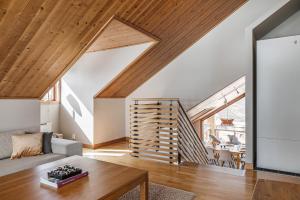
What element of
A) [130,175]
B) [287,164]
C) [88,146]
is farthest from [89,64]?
[287,164]

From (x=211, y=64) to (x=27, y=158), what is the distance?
4.18 metres

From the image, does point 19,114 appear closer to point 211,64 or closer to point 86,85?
point 86,85

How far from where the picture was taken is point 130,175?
230 centimetres

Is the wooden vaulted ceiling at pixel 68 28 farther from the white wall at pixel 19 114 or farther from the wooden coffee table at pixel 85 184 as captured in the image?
the wooden coffee table at pixel 85 184

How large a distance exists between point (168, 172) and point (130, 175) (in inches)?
61.0

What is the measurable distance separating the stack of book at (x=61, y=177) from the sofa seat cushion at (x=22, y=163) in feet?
3.59

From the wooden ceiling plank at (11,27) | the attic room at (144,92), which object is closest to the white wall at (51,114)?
the attic room at (144,92)

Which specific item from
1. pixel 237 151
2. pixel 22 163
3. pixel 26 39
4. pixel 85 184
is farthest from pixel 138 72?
pixel 237 151

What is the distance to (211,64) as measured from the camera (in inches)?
208

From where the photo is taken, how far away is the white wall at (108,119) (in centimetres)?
571

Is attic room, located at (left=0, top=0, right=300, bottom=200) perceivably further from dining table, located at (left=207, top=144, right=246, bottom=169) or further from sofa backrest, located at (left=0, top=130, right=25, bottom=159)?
dining table, located at (left=207, top=144, right=246, bottom=169)

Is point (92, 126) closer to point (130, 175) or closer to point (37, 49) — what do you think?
point (37, 49)

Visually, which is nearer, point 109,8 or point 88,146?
point 109,8

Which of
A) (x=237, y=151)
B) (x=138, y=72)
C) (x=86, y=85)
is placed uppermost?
(x=138, y=72)
